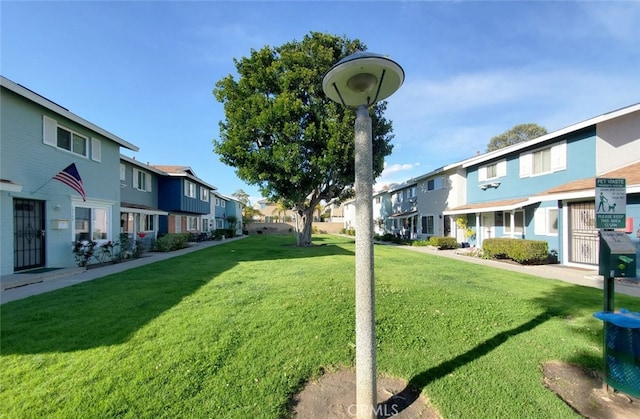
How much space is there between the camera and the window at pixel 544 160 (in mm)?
13738

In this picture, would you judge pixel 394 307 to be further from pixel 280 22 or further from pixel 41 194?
pixel 41 194

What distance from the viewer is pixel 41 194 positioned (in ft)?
32.9

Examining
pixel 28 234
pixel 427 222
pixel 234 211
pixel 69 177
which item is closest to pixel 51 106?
pixel 69 177

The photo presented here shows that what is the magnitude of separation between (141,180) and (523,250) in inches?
883

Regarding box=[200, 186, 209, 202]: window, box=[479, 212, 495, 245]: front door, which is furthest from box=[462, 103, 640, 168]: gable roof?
box=[200, 186, 209, 202]: window

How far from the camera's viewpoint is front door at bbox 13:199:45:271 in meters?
9.38

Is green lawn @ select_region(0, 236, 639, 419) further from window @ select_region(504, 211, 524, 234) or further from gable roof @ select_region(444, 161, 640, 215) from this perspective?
window @ select_region(504, 211, 524, 234)

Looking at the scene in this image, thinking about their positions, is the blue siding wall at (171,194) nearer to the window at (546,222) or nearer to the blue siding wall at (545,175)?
the blue siding wall at (545,175)

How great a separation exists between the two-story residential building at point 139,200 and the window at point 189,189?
6.45 feet

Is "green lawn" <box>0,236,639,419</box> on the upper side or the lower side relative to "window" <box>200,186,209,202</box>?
lower

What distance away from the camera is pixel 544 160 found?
48.7 feet

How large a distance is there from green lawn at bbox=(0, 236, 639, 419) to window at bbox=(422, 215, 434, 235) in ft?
60.0

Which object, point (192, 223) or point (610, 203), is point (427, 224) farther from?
point (610, 203)

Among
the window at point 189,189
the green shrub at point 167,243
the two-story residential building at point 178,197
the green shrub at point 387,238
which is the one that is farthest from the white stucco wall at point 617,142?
the window at point 189,189
